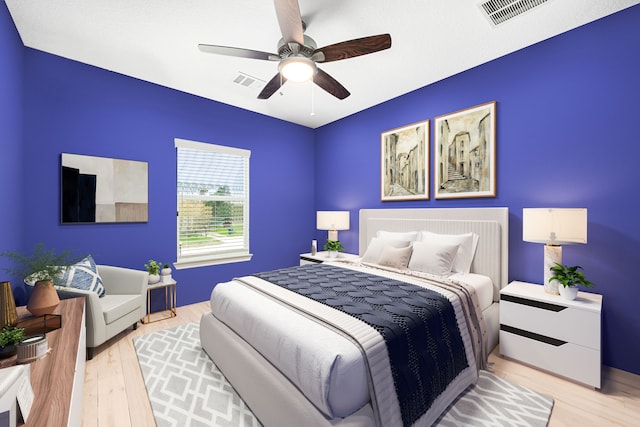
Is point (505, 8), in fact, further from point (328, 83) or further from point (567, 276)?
point (567, 276)

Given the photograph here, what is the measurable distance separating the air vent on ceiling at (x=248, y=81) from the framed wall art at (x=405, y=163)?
71.3 inches

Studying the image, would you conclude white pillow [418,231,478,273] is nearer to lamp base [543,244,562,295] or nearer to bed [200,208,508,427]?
bed [200,208,508,427]

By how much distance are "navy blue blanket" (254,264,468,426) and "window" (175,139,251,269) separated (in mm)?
1955

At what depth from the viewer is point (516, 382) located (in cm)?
205

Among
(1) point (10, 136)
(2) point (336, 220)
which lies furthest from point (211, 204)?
(1) point (10, 136)

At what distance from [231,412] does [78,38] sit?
11.1 ft

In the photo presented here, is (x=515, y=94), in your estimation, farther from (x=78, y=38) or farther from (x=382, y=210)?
(x=78, y=38)

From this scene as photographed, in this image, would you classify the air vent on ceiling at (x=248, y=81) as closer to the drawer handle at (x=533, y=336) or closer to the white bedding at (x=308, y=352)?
the white bedding at (x=308, y=352)

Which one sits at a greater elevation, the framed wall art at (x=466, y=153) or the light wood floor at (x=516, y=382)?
the framed wall art at (x=466, y=153)

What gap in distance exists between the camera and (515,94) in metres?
2.74

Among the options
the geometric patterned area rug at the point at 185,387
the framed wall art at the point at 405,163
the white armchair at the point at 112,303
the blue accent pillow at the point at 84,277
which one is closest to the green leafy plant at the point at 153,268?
the white armchair at the point at 112,303

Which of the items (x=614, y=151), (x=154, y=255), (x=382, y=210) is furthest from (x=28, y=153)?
(x=614, y=151)

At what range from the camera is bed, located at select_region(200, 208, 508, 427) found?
1320 millimetres

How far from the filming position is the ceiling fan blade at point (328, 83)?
2.43m
